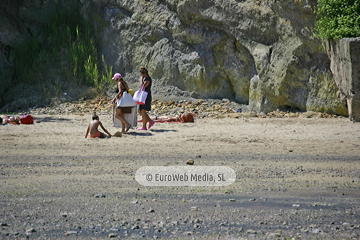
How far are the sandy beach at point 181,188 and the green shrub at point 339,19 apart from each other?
268 centimetres

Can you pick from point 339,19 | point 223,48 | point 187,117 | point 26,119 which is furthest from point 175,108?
point 339,19

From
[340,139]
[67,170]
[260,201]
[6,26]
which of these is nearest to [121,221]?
[260,201]

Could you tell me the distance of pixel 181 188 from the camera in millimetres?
6336

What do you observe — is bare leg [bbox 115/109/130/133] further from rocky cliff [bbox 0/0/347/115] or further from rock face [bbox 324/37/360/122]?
rocky cliff [bbox 0/0/347/115]

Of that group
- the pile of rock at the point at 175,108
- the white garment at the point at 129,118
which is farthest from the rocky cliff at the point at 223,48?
the white garment at the point at 129,118

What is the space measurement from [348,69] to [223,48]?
210 inches

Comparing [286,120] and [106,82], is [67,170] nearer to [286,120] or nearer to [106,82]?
[286,120]

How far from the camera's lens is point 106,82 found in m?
18.2

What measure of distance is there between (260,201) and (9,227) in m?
2.54

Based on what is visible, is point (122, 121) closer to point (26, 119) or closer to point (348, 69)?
point (26, 119)

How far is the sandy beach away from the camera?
4.89 metres

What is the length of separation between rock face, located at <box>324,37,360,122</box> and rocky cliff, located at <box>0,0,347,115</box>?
873mm

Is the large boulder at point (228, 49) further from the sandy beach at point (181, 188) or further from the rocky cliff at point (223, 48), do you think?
the sandy beach at point (181, 188)

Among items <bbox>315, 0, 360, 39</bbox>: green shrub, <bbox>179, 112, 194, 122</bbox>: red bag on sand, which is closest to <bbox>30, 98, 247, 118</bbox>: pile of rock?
<bbox>179, 112, 194, 122</bbox>: red bag on sand
